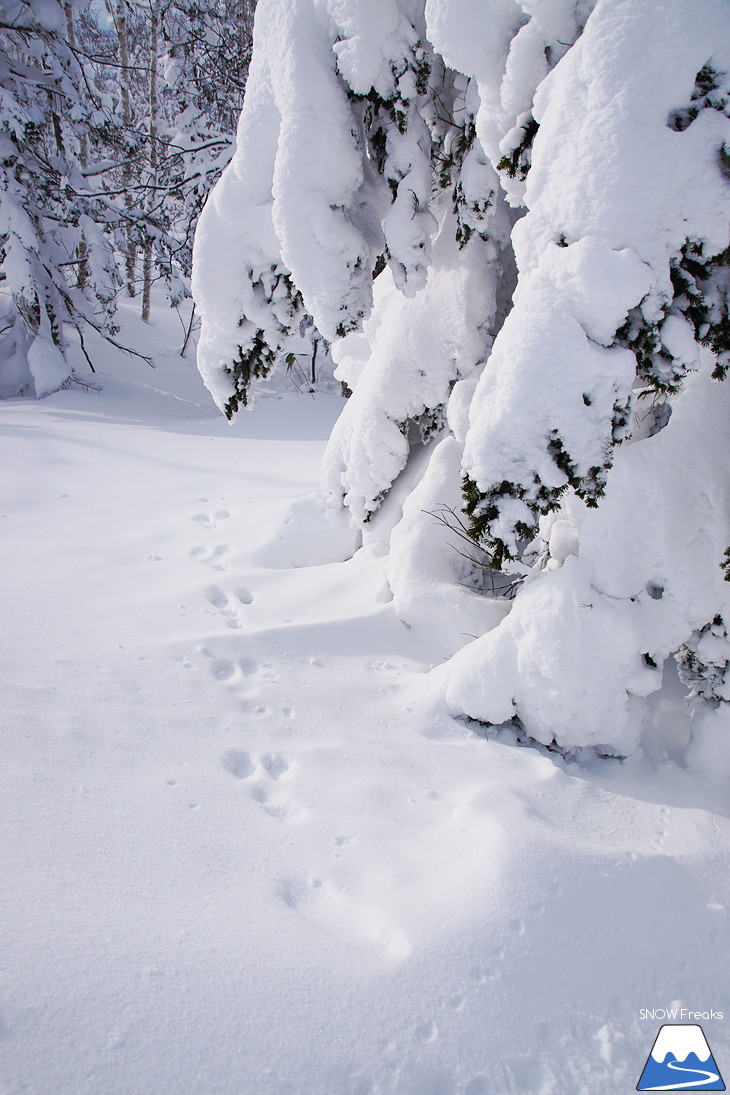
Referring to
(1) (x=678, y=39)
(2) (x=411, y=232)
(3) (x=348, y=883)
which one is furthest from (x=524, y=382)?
(3) (x=348, y=883)

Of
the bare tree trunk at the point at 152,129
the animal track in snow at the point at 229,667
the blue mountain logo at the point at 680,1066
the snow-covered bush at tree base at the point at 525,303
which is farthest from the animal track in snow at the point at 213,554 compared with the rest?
the bare tree trunk at the point at 152,129

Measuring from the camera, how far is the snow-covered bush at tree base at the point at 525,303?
2295 millimetres

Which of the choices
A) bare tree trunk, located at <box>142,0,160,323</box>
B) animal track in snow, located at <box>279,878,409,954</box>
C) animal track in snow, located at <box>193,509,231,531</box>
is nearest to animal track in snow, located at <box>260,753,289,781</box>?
animal track in snow, located at <box>279,878,409,954</box>

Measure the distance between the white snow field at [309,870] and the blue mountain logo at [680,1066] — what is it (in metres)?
0.04

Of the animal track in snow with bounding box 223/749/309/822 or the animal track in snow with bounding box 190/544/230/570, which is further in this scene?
the animal track in snow with bounding box 190/544/230/570

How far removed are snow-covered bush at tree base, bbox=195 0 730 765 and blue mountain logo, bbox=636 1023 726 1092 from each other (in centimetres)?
126

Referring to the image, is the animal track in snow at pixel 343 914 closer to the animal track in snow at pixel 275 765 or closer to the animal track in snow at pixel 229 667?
the animal track in snow at pixel 275 765

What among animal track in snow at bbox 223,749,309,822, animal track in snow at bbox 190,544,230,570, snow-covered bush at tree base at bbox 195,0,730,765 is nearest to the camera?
snow-covered bush at tree base at bbox 195,0,730,765

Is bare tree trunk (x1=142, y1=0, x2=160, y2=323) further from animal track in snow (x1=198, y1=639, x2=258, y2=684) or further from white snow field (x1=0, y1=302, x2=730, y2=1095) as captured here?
animal track in snow (x1=198, y1=639, x2=258, y2=684)

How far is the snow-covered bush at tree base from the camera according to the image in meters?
2.29

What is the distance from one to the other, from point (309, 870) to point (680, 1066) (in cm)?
123

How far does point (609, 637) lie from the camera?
2.94 m

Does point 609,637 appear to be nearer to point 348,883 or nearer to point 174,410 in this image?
point 348,883

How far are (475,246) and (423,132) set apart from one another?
70 centimetres
